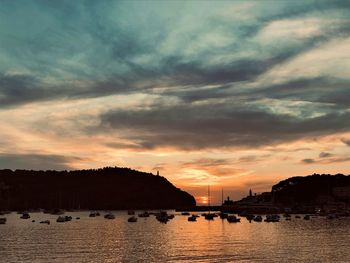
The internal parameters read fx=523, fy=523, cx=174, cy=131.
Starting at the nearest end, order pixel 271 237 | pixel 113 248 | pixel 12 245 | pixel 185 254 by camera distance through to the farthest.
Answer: pixel 185 254 < pixel 113 248 < pixel 12 245 < pixel 271 237

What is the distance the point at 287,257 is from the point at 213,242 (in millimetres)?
29799

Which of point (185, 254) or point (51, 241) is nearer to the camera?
point (185, 254)

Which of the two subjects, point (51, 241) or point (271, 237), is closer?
point (51, 241)

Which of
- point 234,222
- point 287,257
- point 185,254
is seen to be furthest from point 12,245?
point 234,222

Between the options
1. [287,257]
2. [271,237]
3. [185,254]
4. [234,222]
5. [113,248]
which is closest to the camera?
[287,257]

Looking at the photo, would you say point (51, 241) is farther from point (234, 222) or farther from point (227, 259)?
point (234, 222)

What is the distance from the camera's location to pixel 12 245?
111m

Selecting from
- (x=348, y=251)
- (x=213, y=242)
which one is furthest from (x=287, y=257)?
(x=213, y=242)

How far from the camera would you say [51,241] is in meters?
118

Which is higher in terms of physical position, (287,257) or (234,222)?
(234,222)

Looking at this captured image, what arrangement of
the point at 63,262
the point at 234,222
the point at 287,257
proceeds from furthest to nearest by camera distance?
1. the point at 234,222
2. the point at 287,257
3. the point at 63,262

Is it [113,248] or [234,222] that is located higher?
[234,222]

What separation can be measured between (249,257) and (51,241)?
52.0 meters

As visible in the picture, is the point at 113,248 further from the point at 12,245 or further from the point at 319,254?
the point at 319,254
